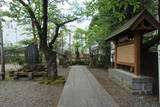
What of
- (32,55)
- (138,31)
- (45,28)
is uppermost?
(45,28)

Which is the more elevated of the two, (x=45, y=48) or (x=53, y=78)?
(x=45, y=48)

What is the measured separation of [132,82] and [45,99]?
9.78ft

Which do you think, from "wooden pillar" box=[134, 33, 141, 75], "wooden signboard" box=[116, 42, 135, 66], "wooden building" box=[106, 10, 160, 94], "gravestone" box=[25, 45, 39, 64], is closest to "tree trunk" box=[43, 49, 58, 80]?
"gravestone" box=[25, 45, 39, 64]

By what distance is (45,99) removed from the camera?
474 centimetres

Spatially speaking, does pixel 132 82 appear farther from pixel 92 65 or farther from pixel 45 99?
pixel 92 65

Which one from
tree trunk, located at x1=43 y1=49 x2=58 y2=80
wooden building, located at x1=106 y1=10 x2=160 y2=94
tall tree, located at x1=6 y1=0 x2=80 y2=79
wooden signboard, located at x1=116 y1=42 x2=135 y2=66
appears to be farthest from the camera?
tree trunk, located at x1=43 y1=49 x2=58 y2=80

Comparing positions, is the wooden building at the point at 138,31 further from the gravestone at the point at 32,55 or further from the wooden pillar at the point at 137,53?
the gravestone at the point at 32,55

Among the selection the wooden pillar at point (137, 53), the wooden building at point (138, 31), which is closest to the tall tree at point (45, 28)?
the wooden building at point (138, 31)

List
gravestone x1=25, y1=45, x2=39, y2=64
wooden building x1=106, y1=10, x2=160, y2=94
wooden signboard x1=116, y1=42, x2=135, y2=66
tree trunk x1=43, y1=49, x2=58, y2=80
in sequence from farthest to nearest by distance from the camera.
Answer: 1. gravestone x1=25, y1=45, x2=39, y2=64
2. tree trunk x1=43, y1=49, x2=58, y2=80
3. wooden signboard x1=116, y1=42, x2=135, y2=66
4. wooden building x1=106, y1=10, x2=160, y2=94

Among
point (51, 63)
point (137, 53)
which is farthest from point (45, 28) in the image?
point (137, 53)

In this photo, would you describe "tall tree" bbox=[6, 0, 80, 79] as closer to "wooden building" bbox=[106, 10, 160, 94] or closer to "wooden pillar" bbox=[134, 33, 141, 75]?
"wooden building" bbox=[106, 10, 160, 94]

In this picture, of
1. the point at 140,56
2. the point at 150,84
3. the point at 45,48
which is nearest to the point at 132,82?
the point at 150,84

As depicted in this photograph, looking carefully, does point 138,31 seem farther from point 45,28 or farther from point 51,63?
point 51,63

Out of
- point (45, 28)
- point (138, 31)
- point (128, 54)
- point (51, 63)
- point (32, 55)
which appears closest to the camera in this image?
point (138, 31)
